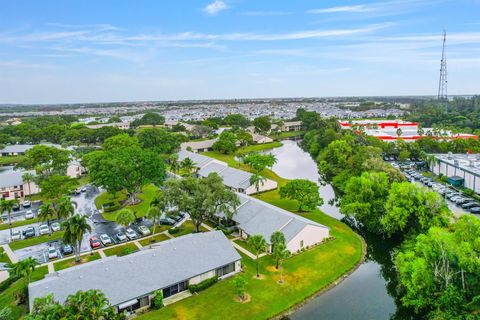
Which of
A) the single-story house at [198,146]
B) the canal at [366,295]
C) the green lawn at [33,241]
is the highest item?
the single-story house at [198,146]

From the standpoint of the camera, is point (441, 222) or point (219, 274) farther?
point (441, 222)

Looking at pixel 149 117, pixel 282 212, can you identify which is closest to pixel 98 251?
pixel 282 212

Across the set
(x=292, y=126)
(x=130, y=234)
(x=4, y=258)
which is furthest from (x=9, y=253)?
(x=292, y=126)

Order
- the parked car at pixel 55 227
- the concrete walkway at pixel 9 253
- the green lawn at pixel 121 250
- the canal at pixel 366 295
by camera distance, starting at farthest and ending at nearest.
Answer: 1. the parked car at pixel 55 227
2. the green lawn at pixel 121 250
3. the concrete walkway at pixel 9 253
4. the canal at pixel 366 295

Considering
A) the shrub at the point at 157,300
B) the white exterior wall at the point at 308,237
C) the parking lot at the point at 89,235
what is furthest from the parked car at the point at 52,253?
the white exterior wall at the point at 308,237

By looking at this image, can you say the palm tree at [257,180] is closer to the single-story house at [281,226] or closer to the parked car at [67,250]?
the single-story house at [281,226]

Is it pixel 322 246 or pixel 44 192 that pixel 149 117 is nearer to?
pixel 44 192

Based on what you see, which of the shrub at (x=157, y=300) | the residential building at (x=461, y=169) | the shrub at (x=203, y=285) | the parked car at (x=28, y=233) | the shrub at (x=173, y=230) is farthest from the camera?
the residential building at (x=461, y=169)
